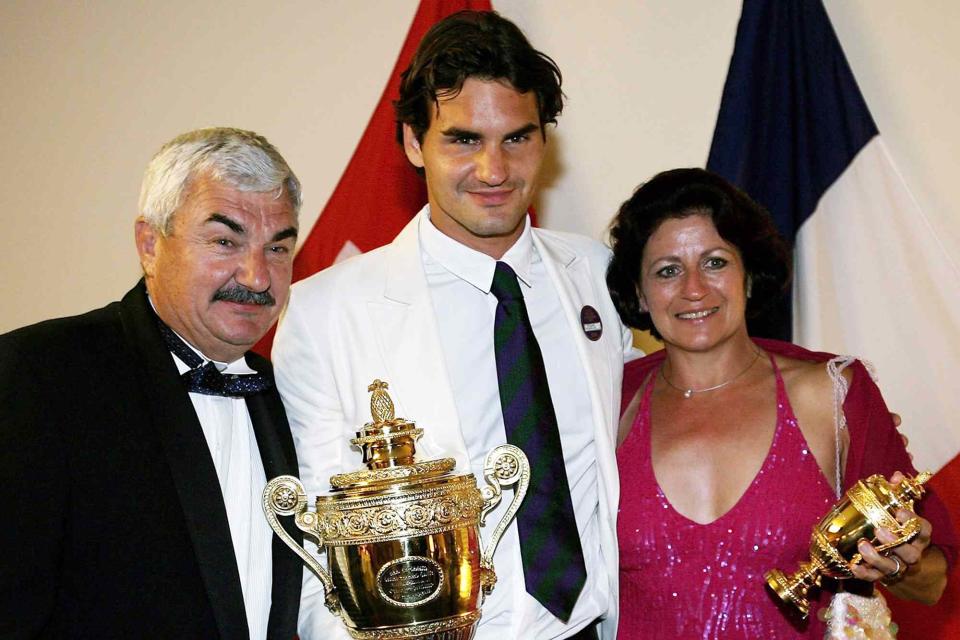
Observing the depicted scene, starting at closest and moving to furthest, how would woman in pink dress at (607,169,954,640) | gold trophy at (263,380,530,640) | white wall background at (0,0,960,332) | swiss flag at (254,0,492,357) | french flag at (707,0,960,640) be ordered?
gold trophy at (263,380,530,640), woman in pink dress at (607,169,954,640), french flag at (707,0,960,640), white wall background at (0,0,960,332), swiss flag at (254,0,492,357)

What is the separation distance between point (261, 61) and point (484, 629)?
2.29 meters

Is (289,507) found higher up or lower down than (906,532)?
higher up

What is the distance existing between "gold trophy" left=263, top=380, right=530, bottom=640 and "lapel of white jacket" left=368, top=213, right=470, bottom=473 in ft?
0.87

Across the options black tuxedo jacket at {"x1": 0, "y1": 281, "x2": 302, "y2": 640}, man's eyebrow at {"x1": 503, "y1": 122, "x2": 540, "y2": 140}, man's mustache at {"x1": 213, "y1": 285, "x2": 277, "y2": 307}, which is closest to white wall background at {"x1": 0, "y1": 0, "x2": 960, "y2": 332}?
man's eyebrow at {"x1": 503, "y1": 122, "x2": 540, "y2": 140}

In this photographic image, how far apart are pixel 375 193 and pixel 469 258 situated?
117cm

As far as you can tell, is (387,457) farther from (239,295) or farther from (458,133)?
(458,133)

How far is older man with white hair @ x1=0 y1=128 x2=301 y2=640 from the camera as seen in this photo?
168 centimetres

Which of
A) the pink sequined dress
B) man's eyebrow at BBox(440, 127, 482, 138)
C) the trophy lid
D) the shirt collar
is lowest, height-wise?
the pink sequined dress

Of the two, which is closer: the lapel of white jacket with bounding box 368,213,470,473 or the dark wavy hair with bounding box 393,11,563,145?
the lapel of white jacket with bounding box 368,213,470,473

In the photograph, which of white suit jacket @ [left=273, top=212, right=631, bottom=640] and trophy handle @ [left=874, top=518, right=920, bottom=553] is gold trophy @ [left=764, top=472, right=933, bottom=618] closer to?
trophy handle @ [left=874, top=518, right=920, bottom=553]

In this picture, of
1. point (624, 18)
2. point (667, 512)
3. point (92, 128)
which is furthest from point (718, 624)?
point (92, 128)

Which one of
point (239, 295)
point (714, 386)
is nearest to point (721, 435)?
point (714, 386)

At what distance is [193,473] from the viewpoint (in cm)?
184

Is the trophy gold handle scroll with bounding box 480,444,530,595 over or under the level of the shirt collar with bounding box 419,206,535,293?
under
